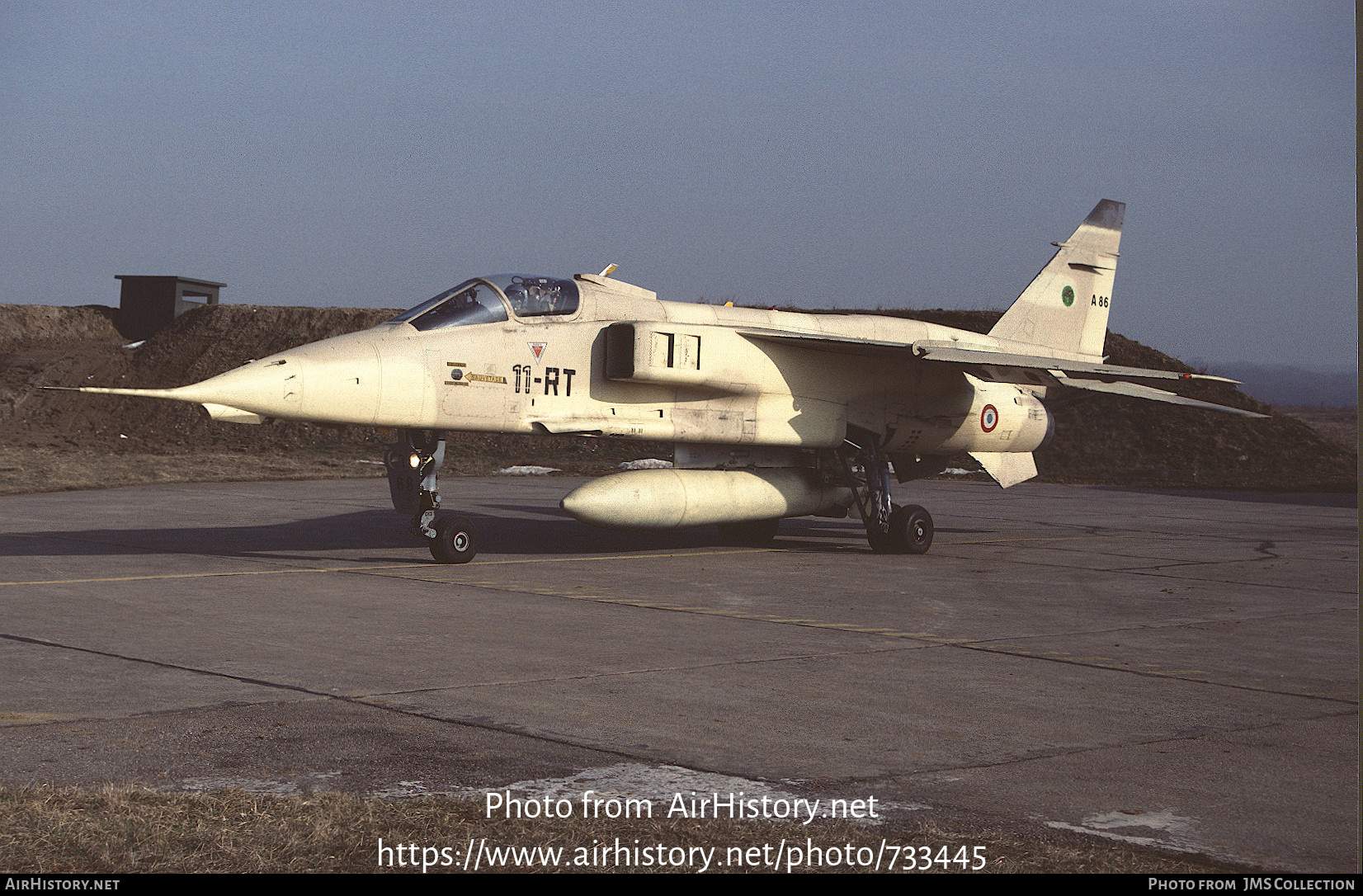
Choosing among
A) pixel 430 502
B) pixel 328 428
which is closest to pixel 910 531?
pixel 430 502

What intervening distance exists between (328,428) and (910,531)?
86.6ft

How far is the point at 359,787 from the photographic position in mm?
5027

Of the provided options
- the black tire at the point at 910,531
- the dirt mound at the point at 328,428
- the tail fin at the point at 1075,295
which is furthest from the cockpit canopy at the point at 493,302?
the dirt mound at the point at 328,428

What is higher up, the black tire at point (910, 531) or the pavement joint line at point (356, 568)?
Result: the black tire at point (910, 531)

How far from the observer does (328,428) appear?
38.2 meters

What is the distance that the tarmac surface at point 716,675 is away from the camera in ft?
17.3

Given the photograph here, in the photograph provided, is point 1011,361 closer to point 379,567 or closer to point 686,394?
point 686,394

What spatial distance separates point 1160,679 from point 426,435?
8145 mm

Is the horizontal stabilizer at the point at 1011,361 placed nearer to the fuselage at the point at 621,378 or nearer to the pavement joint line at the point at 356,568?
the fuselage at the point at 621,378

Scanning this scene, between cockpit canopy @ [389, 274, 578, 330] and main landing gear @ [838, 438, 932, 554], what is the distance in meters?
4.55

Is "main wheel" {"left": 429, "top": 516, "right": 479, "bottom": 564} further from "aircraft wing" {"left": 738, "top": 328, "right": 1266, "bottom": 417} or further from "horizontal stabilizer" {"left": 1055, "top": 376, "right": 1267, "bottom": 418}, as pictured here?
"horizontal stabilizer" {"left": 1055, "top": 376, "right": 1267, "bottom": 418}

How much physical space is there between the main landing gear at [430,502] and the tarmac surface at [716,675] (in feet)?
1.11
